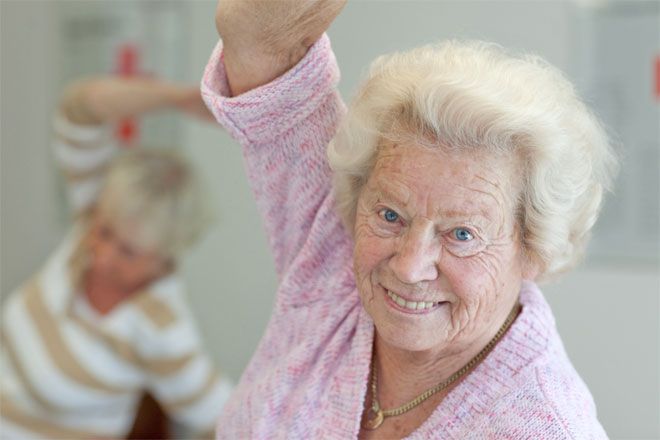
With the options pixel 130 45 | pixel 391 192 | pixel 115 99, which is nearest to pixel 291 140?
pixel 391 192

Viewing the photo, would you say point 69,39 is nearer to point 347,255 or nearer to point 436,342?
point 347,255

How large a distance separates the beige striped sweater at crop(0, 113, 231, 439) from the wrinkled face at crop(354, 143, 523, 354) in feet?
4.61

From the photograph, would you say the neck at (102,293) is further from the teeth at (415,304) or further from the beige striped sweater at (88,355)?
the teeth at (415,304)

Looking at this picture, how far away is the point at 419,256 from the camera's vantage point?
3.43 feet

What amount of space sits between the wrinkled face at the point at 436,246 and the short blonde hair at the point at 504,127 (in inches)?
1.0

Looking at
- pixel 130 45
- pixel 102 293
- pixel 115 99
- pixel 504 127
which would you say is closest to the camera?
pixel 504 127

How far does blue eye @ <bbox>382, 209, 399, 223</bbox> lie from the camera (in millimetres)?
1094

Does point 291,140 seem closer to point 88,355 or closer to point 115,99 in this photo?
point 115,99

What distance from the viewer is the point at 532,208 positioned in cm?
106

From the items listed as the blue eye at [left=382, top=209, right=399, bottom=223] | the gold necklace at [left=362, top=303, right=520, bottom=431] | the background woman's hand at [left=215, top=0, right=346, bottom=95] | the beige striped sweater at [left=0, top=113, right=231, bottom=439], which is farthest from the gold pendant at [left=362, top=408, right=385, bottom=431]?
the beige striped sweater at [left=0, top=113, right=231, bottom=439]

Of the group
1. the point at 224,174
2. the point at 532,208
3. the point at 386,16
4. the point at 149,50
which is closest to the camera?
the point at 532,208

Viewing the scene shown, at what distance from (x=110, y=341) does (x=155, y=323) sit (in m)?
0.12

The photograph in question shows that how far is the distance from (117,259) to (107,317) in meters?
0.15

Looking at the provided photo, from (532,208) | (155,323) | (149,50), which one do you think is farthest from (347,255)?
(149,50)
